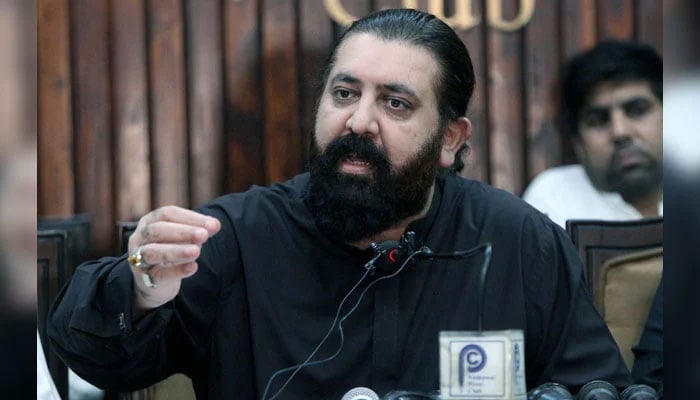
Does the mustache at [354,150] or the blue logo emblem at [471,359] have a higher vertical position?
the mustache at [354,150]

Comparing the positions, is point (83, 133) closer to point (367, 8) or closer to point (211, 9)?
point (211, 9)

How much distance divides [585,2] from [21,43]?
2.44m

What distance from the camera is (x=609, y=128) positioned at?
10.4ft

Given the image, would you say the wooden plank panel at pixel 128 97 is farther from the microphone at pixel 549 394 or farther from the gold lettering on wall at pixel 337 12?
the microphone at pixel 549 394

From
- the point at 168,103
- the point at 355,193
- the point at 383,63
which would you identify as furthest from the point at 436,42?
the point at 168,103

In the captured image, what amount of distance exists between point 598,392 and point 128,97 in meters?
1.89

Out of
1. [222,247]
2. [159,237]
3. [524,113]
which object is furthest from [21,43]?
[524,113]

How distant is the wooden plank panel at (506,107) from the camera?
312 cm

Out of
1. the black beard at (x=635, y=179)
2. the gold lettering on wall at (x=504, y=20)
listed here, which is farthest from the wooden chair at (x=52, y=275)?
the black beard at (x=635, y=179)

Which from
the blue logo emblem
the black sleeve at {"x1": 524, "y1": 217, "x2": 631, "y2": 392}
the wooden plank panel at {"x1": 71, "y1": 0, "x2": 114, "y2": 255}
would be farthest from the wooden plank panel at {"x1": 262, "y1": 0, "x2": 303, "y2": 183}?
the blue logo emblem

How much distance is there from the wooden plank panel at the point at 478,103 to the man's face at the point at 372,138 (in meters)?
0.91

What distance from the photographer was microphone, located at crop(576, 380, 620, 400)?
153 cm

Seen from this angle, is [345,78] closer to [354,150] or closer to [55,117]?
[354,150]

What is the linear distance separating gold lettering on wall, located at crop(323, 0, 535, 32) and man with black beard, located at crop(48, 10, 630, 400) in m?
0.80
